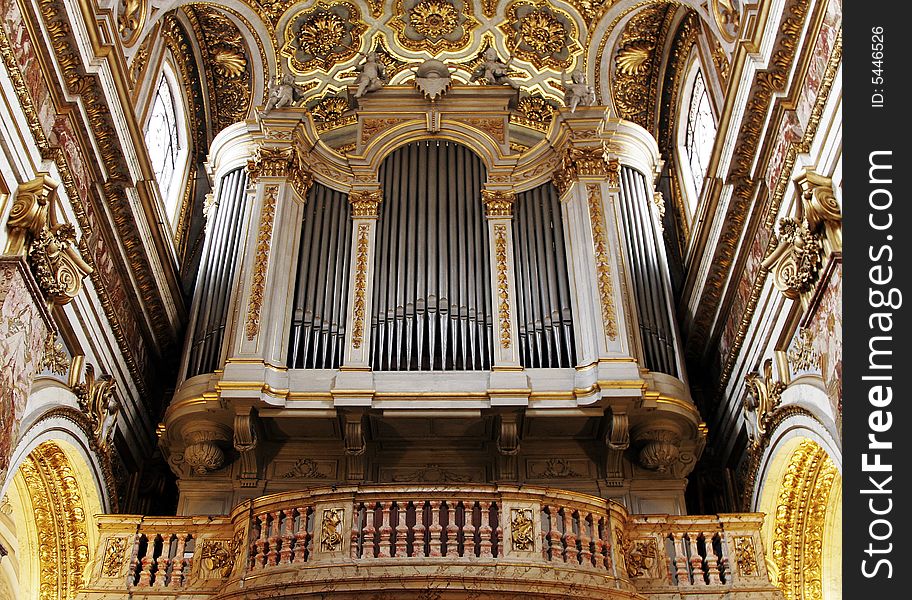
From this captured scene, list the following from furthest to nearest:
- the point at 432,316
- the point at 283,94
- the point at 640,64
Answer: the point at 640,64, the point at 283,94, the point at 432,316

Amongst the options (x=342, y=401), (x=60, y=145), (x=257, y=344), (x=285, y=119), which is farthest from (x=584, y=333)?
(x=60, y=145)

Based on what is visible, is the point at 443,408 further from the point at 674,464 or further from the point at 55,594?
the point at 55,594

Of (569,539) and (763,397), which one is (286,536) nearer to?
(569,539)

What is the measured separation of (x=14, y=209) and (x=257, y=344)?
3.27m

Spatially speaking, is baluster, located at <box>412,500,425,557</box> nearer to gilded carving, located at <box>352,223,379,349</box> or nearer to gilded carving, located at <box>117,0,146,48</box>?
gilded carving, located at <box>352,223,379,349</box>

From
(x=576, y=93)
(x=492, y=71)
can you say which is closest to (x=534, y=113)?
(x=492, y=71)

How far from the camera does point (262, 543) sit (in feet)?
30.8

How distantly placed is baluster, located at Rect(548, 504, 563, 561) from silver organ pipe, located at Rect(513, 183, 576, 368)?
239 cm

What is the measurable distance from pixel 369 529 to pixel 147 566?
2.22m

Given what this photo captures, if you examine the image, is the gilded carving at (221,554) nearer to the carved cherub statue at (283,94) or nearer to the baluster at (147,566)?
the baluster at (147,566)

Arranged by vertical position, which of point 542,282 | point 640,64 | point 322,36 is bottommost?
point 542,282

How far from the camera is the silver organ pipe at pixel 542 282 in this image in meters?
11.7

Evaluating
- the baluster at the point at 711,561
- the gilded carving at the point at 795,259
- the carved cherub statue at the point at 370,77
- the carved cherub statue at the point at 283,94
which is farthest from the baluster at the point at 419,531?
the carved cherub statue at the point at 370,77

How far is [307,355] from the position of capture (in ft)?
38.2
